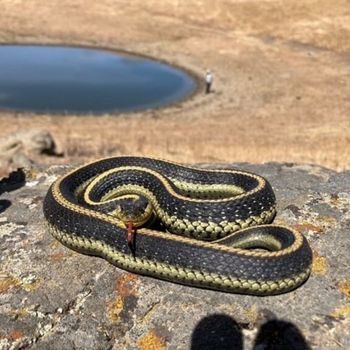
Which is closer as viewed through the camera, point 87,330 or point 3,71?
point 87,330

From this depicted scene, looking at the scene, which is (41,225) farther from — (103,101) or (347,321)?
(103,101)

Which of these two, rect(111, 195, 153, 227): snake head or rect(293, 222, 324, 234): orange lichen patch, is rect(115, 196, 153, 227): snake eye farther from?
rect(293, 222, 324, 234): orange lichen patch

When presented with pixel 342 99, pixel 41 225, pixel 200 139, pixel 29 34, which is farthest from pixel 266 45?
pixel 41 225

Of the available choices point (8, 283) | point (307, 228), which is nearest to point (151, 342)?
point (8, 283)

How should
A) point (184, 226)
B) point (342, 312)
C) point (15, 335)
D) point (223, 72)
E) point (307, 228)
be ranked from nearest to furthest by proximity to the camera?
1. point (15, 335)
2. point (342, 312)
3. point (184, 226)
4. point (307, 228)
5. point (223, 72)

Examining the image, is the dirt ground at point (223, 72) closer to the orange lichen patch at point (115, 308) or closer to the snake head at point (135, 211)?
the snake head at point (135, 211)

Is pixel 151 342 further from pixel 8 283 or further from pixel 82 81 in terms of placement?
pixel 82 81

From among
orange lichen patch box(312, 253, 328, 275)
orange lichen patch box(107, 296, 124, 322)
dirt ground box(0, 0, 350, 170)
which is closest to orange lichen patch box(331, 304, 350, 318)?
orange lichen patch box(312, 253, 328, 275)
